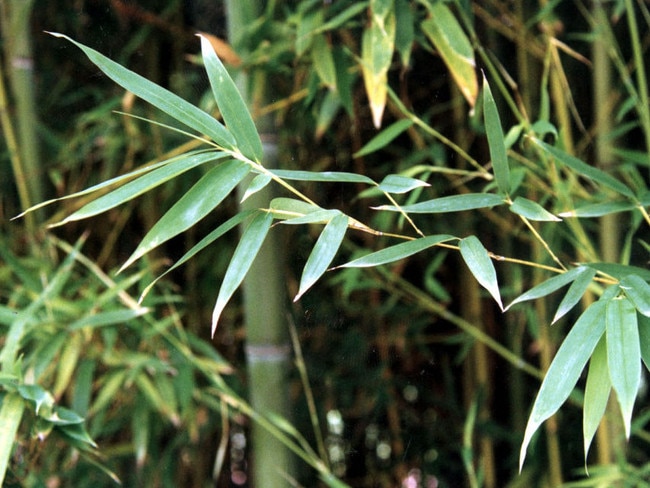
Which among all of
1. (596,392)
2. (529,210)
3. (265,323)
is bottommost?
(265,323)

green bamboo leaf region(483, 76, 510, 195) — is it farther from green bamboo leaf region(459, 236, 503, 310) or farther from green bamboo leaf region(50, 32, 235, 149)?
green bamboo leaf region(50, 32, 235, 149)

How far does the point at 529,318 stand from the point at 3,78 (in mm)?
817

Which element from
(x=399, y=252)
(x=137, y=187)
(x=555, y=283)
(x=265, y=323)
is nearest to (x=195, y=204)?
(x=137, y=187)

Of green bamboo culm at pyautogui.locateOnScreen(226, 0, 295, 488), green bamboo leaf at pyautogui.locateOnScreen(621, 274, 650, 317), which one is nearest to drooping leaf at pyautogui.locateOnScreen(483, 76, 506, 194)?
green bamboo leaf at pyautogui.locateOnScreen(621, 274, 650, 317)

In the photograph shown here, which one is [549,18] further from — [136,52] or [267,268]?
[136,52]

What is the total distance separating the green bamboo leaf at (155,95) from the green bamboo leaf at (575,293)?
26 cm

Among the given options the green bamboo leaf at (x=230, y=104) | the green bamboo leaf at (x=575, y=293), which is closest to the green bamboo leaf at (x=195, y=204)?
the green bamboo leaf at (x=230, y=104)

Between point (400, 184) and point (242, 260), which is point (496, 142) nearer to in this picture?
point (400, 184)

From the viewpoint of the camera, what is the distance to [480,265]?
0.54 meters

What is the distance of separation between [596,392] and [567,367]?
4 cm

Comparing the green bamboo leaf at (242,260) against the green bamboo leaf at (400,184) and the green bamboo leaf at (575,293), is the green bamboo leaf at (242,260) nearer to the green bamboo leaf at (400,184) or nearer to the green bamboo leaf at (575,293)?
the green bamboo leaf at (400,184)

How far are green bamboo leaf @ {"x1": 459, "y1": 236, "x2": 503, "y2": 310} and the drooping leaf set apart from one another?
0.21 feet

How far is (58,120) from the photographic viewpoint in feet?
4.09

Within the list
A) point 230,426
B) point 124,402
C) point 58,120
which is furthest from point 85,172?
point 230,426
